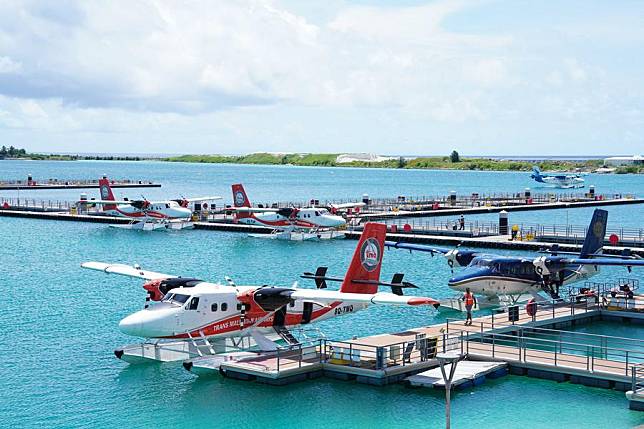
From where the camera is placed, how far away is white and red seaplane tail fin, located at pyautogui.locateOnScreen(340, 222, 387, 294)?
33.5 metres

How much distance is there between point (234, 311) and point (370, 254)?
5.74 m

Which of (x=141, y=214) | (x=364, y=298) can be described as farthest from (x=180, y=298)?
(x=141, y=214)

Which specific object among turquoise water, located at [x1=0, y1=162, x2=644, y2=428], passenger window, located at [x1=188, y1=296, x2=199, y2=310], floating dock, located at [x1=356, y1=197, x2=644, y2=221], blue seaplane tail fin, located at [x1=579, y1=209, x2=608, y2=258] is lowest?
turquoise water, located at [x1=0, y1=162, x2=644, y2=428]

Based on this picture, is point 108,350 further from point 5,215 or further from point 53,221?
point 5,215

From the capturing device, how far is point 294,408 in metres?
27.8

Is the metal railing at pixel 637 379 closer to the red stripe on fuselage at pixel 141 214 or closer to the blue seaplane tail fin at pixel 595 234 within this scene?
the blue seaplane tail fin at pixel 595 234

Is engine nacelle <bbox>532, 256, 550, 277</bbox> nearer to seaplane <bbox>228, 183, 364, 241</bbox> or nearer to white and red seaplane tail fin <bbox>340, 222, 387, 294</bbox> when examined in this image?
white and red seaplane tail fin <bbox>340, 222, 387, 294</bbox>

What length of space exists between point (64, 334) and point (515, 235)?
143 ft

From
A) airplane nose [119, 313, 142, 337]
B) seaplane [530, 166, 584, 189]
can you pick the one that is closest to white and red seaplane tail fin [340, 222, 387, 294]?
airplane nose [119, 313, 142, 337]

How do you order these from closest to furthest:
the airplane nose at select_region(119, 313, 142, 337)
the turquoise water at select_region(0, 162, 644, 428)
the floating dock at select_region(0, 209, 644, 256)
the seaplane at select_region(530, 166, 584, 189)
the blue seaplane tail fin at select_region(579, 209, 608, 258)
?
the turquoise water at select_region(0, 162, 644, 428), the airplane nose at select_region(119, 313, 142, 337), the blue seaplane tail fin at select_region(579, 209, 608, 258), the floating dock at select_region(0, 209, 644, 256), the seaplane at select_region(530, 166, 584, 189)

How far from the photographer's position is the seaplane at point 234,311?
99.4ft

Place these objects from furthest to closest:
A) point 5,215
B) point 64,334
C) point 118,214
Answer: point 5,215, point 118,214, point 64,334

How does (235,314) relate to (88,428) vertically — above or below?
above

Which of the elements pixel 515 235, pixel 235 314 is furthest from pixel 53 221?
pixel 235 314
